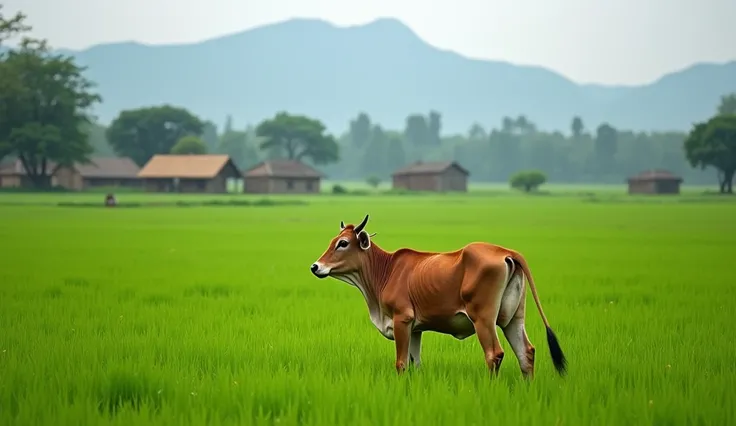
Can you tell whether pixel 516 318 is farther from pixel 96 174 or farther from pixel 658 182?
pixel 658 182

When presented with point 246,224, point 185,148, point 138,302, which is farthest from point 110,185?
point 138,302

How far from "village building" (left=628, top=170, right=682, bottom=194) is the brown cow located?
330ft

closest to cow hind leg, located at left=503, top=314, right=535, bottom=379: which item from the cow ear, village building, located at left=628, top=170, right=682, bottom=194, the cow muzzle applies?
the cow ear

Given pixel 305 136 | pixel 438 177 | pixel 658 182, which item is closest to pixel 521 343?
pixel 658 182

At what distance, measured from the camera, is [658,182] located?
103125mm

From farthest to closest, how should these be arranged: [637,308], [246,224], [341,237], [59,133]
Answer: [59,133] → [246,224] → [637,308] → [341,237]

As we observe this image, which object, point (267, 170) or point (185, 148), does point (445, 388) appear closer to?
point (267, 170)

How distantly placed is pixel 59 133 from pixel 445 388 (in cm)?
7607

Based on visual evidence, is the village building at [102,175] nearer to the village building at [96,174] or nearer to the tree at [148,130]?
the village building at [96,174]

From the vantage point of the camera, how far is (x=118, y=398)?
7.22 metres

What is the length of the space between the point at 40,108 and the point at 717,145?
69307mm

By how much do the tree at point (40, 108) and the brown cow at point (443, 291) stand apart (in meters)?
70.5

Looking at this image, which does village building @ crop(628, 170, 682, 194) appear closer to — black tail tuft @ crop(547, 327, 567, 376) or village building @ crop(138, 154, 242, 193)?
village building @ crop(138, 154, 242, 193)

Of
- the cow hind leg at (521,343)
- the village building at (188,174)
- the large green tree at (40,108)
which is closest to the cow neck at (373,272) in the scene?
the cow hind leg at (521,343)
